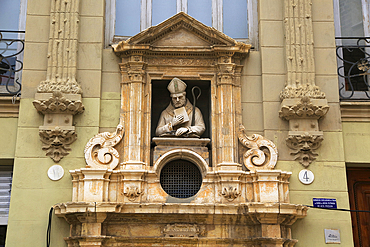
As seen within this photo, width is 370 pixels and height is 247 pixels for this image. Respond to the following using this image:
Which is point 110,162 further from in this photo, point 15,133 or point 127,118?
point 15,133

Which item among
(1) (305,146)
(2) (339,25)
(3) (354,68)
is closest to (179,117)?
(1) (305,146)

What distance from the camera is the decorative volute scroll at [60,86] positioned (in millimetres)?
8680

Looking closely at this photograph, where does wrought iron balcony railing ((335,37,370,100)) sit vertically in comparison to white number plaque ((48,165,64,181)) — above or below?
above

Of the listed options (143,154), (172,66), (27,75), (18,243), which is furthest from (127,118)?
(18,243)

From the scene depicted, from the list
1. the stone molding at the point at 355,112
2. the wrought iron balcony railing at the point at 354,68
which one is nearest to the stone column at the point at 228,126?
the stone molding at the point at 355,112

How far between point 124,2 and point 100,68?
1669 millimetres

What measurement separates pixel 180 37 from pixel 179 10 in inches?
34.8

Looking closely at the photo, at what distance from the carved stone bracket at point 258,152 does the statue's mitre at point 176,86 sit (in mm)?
1297

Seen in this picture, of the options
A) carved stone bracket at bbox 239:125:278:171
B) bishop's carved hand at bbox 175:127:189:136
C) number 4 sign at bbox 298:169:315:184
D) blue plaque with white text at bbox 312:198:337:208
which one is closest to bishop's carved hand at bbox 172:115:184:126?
bishop's carved hand at bbox 175:127:189:136

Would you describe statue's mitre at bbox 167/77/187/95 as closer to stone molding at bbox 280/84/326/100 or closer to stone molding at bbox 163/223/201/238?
stone molding at bbox 280/84/326/100

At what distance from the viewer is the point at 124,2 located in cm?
1002

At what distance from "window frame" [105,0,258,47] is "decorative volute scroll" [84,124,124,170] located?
195 cm

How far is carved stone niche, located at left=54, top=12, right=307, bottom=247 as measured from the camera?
8.24 meters

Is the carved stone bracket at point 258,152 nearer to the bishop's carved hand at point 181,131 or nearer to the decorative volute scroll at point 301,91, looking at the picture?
the decorative volute scroll at point 301,91
